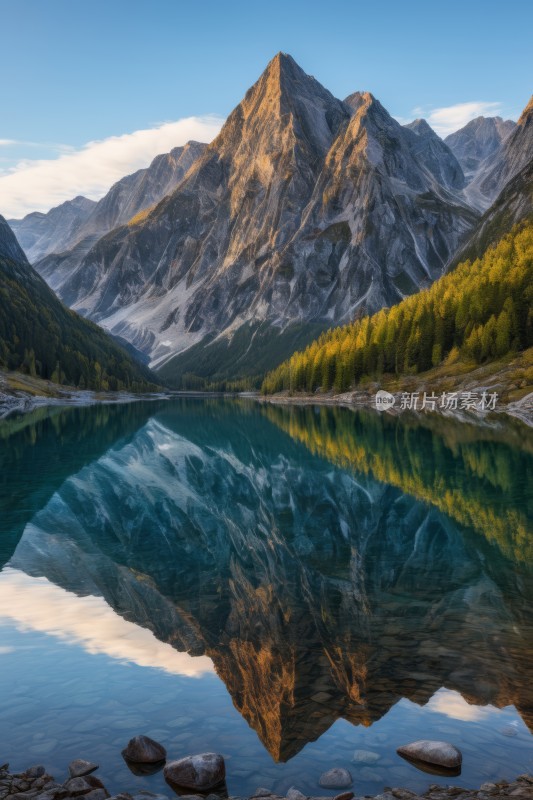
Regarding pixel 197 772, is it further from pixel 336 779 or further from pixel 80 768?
pixel 336 779

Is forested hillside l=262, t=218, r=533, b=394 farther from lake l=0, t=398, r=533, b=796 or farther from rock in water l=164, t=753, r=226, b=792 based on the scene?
rock in water l=164, t=753, r=226, b=792

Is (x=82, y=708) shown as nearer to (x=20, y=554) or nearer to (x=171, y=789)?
(x=171, y=789)

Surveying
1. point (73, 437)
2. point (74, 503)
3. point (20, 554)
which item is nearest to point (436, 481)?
point (74, 503)

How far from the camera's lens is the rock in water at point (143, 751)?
12.0m

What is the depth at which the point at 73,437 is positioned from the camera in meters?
86.4

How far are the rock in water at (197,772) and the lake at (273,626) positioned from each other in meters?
0.27

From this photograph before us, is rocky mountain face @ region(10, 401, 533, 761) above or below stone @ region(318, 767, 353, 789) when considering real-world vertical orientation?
below

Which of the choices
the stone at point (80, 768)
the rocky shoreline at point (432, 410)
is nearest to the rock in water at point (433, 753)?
the stone at point (80, 768)

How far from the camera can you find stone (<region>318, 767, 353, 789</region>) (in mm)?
11154

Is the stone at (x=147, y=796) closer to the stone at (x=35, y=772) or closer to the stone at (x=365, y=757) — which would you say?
the stone at (x=35, y=772)

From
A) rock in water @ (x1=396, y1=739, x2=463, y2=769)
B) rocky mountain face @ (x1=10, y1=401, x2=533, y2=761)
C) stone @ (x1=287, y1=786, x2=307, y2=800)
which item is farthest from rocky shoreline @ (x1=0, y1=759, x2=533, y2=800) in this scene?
rocky mountain face @ (x1=10, y1=401, x2=533, y2=761)

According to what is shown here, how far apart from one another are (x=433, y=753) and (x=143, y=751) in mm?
5715

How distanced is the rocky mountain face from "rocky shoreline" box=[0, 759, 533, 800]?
6.59ft

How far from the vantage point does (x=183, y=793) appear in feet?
36.2
